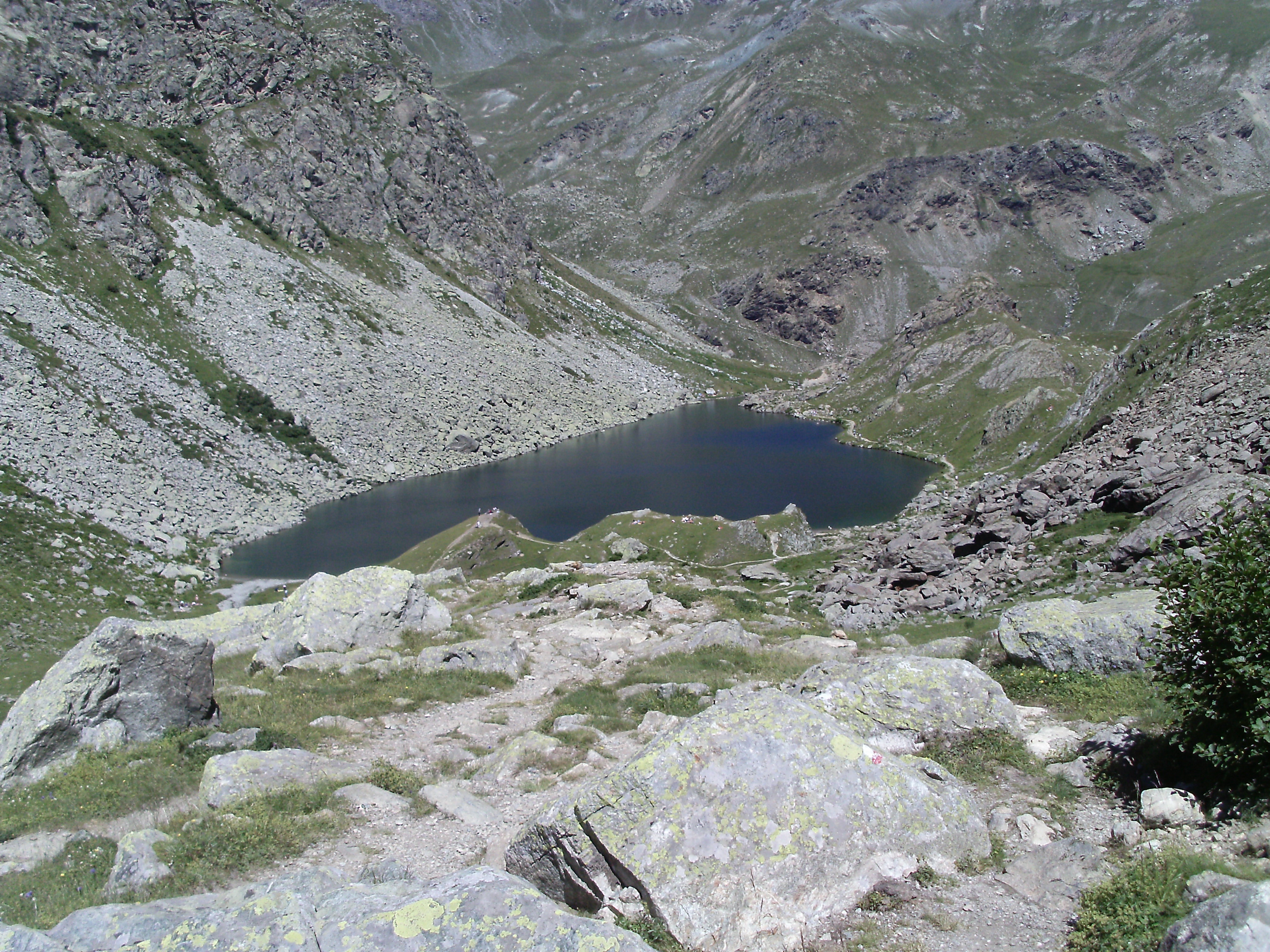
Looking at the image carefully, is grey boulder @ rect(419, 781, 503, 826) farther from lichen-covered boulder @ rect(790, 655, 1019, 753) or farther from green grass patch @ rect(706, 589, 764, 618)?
green grass patch @ rect(706, 589, 764, 618)

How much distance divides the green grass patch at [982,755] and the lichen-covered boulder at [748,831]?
5.75ft

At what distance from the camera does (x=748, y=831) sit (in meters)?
7.47

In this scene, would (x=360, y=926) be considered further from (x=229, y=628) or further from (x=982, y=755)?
(x=229, y=628)

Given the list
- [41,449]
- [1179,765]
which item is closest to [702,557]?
[1179,765]

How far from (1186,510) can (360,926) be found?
79.7 feet

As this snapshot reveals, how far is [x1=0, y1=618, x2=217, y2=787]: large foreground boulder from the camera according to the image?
1198 cm

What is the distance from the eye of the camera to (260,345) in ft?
287

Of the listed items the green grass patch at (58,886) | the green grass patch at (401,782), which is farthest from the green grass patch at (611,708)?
the green grass patch at (58,886)

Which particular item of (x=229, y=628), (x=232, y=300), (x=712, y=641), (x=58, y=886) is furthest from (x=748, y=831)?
(x=232, y=300)

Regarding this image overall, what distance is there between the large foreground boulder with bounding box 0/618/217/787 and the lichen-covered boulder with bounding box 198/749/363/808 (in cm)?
220

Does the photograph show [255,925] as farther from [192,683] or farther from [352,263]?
[352,263]

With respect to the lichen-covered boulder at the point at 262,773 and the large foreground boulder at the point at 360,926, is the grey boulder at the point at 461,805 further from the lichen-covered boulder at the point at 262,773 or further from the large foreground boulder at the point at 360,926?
the large foreground boulder at the point at 360,926

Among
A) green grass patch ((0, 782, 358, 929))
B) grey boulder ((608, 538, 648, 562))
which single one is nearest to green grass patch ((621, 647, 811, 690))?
green grass patch ((0, 782, 358, 929))

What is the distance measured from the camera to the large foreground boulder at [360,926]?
5617 mm
